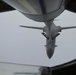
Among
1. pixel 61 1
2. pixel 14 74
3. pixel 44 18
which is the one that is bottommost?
pixel 14 74

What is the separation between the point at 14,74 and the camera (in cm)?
194

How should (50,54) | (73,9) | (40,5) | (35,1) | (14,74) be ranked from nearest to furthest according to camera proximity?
1. (35,1)
2. (40,5)
3. (14,74)
4. (73,9)
5. (50,54)

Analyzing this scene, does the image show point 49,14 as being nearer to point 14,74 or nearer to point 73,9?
point 14,74

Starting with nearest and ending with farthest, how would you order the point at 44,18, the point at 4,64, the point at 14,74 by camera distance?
the point at 44,18 < the point at 14,74 < the point at 4,64

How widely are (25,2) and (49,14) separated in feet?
0.87

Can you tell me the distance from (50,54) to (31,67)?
355 inches

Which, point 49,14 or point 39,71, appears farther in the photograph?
point 39,71

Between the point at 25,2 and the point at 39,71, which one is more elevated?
the point at 25,2

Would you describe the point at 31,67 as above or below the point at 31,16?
below

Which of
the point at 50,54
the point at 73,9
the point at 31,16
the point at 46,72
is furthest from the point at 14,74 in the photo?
the point at 50,54

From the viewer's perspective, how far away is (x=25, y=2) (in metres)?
1.44

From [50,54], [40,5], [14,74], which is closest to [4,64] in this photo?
[14,74]

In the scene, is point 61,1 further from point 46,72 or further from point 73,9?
point 73,9

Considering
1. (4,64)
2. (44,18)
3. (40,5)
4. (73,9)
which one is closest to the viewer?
(40,5)
